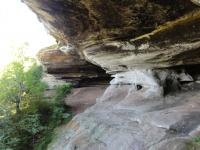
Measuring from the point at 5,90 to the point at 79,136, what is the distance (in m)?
5.13

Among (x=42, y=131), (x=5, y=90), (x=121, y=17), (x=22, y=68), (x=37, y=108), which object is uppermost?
(x=121, y=17)

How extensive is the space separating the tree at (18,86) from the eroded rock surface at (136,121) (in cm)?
260

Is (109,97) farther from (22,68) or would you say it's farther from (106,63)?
(22,68)

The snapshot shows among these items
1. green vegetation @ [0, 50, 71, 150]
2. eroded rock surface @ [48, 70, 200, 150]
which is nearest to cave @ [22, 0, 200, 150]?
eroded rock surface @ [48, 70, 200, 150]

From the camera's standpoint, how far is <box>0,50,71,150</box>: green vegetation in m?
12.1

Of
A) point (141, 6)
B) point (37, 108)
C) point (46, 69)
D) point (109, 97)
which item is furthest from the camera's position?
point (46, 69)

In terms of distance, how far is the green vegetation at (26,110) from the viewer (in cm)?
1208

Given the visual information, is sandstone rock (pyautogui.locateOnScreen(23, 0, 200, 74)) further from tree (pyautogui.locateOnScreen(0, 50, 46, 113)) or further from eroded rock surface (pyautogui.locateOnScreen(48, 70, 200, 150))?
tree (pyautogui.locateOnScreen(0, 50, 46, 113))

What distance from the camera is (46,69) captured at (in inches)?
612

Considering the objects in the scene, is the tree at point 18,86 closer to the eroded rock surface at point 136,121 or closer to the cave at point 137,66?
the cave at point 137,66

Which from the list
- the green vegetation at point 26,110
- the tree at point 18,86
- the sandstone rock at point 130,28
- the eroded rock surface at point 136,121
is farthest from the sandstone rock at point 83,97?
the sandstone rock at point 130,28

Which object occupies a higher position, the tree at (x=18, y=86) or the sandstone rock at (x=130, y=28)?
the sandstone rock at (x=130, y=28)

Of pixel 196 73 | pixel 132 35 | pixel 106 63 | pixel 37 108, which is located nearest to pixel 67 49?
pixel 106 63

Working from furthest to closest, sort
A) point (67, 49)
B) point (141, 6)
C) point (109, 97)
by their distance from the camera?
point (67, 49) < point (109, 97) < point (141, 6)
